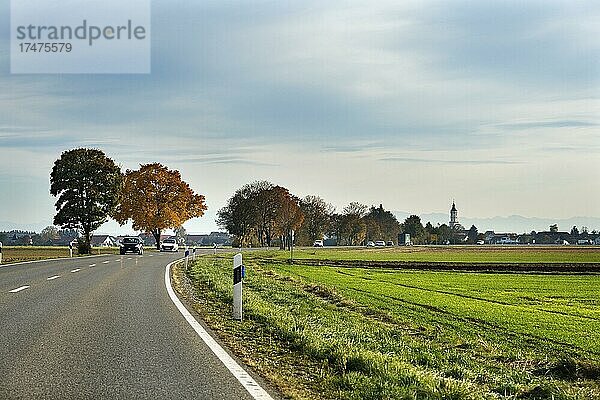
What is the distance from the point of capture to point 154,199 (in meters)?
91.0

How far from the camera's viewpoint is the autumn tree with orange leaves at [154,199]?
89188 millimetres

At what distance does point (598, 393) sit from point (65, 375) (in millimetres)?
6241

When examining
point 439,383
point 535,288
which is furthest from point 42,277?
point 439,383

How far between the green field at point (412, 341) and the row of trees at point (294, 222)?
55.9 m

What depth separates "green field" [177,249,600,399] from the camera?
8578 millimetres

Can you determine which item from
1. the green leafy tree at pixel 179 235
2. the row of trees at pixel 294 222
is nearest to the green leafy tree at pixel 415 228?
the row of trees at pixel 294 222

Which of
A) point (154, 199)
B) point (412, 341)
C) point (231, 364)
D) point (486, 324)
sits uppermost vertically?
point (154, 199)

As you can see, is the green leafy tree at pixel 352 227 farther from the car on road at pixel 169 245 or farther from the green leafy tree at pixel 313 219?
the car on road at pixel 169 245

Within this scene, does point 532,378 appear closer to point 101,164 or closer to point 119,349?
point 119,349

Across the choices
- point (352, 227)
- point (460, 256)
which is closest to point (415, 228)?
point (352, 227)

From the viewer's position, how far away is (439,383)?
835 cm

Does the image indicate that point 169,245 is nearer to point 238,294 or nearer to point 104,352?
A: point 238,294

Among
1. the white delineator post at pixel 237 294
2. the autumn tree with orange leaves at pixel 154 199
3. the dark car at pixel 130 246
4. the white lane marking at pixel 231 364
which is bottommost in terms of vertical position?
the white lane marking at pixel 231 364

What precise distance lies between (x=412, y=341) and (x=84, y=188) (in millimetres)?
65556
